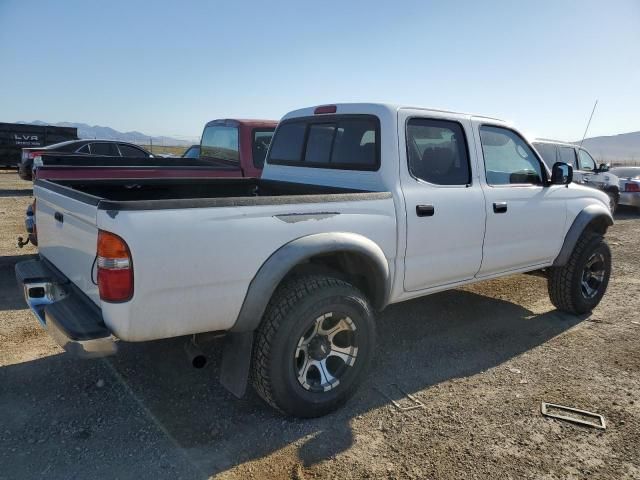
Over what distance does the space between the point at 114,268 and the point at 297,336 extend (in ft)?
3.61

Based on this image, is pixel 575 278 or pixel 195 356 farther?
pixel 575 278

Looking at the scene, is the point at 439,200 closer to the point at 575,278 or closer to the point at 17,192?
the point at 575,278

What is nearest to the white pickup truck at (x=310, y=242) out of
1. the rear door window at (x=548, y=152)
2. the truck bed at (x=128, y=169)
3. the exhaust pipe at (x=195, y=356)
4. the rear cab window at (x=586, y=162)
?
the exhaust pipe at (x=195, y=356)

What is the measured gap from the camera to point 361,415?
3.21 meters

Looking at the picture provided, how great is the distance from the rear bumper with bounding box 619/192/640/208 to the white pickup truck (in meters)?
9.97

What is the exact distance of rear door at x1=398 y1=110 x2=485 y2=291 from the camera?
3566 millimetres

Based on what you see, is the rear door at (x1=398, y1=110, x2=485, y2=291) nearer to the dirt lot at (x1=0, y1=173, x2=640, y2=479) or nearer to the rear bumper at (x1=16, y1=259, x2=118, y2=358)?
the dirt lot at (x1=0, y1=173, x2=640, y2=479)

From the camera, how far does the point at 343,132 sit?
3.99 meters

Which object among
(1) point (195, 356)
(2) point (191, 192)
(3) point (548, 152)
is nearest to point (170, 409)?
(1) point (195, 356)

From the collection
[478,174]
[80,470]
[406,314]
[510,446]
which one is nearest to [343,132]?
[478,174]

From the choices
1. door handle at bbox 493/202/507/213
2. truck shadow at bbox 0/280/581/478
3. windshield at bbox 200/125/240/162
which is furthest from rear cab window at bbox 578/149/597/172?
door handle at bbox 493/202/507/213

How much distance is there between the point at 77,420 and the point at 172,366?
83 cm

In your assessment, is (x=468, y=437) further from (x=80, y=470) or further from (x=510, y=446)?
(x=80, y=470)

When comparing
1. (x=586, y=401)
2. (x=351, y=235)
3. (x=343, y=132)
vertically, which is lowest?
(x=586, y=401)
